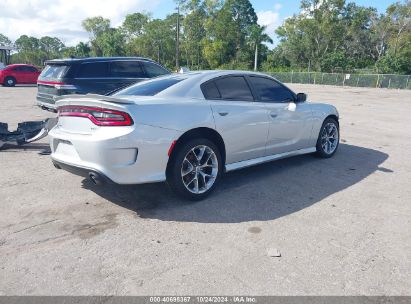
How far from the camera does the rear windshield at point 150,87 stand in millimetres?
4262

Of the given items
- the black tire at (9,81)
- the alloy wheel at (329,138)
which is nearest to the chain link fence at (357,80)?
the black tire at (9,81)

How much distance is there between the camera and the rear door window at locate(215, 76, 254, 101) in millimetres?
4520

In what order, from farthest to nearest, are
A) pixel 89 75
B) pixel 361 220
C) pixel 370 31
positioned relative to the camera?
pixel 370 31
pixel 89 75
pixel 361 220

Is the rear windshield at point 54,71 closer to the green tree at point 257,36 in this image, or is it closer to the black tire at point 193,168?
the black tire at point 193,168

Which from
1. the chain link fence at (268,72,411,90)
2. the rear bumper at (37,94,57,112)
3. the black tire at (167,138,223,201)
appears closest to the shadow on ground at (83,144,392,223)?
the black tire at (167,138,223,201)

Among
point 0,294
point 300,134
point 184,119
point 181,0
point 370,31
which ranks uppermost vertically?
point 181,0

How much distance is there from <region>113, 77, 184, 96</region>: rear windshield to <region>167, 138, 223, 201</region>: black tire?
792 mm

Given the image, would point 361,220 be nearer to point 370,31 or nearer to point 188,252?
point 188,252

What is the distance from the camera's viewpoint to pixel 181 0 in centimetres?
8594

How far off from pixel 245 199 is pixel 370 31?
72.5m

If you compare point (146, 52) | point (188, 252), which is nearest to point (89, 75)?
point (188, 252)

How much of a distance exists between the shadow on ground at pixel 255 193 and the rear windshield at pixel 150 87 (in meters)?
1.21

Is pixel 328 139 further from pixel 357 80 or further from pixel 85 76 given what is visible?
pixel 357 80

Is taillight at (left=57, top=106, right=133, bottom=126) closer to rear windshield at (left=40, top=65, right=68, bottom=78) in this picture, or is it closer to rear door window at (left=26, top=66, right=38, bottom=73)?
rear windshield at (left=40, top=65, right=68, bottom=78)
